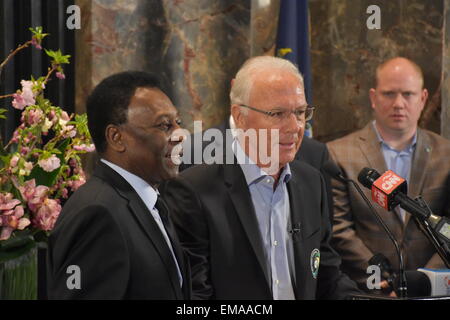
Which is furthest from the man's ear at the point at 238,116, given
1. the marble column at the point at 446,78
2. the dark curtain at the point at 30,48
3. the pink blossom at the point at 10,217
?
the marble column at the point at 446,78

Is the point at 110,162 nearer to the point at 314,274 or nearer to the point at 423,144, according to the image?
the point at 314,274

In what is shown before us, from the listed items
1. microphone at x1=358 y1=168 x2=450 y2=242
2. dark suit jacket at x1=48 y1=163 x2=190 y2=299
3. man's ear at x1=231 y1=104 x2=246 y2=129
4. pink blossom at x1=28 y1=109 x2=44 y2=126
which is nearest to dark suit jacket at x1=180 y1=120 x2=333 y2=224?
man's ear at x1=231 y1=104 x2=246 y2=129

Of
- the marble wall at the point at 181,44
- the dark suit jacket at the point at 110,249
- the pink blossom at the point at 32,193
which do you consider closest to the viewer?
the dark suit jacket at the point at 110,249

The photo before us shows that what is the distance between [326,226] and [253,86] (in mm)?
563

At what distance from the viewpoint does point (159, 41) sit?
4.07 metres

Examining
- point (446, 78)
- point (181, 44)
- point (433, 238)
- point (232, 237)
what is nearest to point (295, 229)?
point (232, 237)

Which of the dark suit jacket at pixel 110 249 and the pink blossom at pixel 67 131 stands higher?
the pink blossom at pixel 67 131

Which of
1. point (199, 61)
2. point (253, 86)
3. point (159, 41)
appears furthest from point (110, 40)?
point (253, 86)

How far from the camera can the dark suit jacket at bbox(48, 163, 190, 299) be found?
185 cm

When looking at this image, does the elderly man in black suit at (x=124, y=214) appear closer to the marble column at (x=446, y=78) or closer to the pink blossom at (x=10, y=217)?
the pink blossom at (x=10, y=217)

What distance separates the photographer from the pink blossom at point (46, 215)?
7.55 ft

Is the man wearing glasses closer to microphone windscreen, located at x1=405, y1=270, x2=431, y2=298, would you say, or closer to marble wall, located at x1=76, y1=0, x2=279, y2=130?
microphone windscreen, located at x1=405, y1=270, x2=431, y2=298

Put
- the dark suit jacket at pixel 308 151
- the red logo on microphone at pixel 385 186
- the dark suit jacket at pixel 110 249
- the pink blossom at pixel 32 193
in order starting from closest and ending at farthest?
the dark suit jacket at pixel 110 249 → the red logo on microphone at pixel 385 186 → the pink blossom at pixel 32 193 → the dark suit jacket at pixel 308 151

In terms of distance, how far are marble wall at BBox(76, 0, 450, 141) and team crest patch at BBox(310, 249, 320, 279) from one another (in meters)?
1.78
